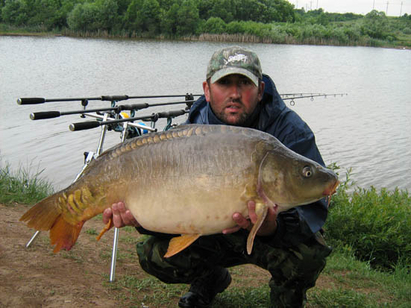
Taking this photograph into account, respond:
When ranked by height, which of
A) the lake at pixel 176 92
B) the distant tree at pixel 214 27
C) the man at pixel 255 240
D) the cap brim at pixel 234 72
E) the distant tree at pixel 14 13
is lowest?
the lake at pixel 176 92

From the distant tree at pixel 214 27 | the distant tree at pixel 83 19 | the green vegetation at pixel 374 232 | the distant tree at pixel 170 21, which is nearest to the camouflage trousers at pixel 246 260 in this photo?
the green vegetation at pixel 374 232

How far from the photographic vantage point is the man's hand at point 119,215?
1.74m

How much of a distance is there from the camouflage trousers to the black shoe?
0.06 metres

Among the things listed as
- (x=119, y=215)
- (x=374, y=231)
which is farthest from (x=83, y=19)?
(x=119, y=215)

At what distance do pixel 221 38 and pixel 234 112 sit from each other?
3377 centimetres

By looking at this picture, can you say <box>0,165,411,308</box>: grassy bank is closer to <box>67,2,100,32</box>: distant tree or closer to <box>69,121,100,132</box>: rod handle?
<box>69,121,100,132</box>: rod handle

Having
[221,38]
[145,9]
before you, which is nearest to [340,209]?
[221,38]

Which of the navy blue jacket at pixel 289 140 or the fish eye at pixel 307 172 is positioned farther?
the navy blue jacket at pixel 289 140

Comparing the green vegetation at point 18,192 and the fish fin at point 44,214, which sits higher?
the fish fin at point 44,214

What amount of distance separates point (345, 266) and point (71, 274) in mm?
1838

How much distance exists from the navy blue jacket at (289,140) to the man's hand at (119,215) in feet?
2.21

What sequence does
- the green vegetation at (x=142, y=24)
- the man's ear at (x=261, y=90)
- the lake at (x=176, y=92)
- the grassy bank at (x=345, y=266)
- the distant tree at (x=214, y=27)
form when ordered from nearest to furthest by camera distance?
the man's ear at (x=261, y=90)
the grassy bank at (x=345, y=266)
the lake at (x=176, y=92)
the green vegetation at (x=142, y=24)
the distant tree at (x=214, y=27)

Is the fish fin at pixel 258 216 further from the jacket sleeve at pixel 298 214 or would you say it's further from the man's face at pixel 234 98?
the man's face at pixel 234 98

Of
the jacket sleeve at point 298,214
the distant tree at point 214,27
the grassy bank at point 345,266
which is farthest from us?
the distant tree at point 214,27
